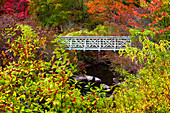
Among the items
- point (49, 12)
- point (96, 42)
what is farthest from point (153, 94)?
point (49, 12)

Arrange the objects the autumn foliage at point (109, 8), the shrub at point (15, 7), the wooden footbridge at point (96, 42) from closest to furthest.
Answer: the wooden footbridge at point (96, 42) → the autumn foliage at point (109, 8) → the shrub at point (15, 7)

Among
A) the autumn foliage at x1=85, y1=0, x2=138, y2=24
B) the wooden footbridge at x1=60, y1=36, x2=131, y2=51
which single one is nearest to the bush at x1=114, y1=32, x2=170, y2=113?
the wooden footbridge at x1=60, y1=36, x2=131, y2=51

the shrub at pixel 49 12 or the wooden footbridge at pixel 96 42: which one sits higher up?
the shrub at pixel 49 12

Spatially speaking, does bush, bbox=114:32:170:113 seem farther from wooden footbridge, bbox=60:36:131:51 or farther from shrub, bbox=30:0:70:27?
shrub, bbox=30:0:70:27

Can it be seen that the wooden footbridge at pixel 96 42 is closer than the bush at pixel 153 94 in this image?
No

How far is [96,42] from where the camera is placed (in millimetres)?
14977

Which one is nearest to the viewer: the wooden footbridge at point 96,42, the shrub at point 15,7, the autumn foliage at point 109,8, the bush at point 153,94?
the bush at point 153,94

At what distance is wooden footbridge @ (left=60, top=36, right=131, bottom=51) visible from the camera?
14.7 meters

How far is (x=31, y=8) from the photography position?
2353 cm

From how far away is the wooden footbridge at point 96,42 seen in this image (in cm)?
1466

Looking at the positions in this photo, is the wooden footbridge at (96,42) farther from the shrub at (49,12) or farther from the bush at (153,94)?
the bush at (153,94)

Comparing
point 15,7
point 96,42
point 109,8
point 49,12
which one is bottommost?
point 96,42

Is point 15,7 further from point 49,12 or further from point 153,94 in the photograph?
point 153,94

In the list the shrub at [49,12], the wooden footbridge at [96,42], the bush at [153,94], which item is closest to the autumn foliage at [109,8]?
the shrub at [49,12]
